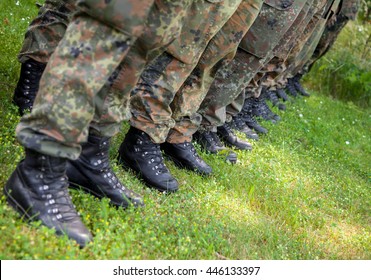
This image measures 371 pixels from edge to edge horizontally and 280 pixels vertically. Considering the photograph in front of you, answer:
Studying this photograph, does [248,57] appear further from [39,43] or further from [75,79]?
[75,79]

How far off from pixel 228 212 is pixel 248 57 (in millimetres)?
1309

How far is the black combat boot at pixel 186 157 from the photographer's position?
125 inches

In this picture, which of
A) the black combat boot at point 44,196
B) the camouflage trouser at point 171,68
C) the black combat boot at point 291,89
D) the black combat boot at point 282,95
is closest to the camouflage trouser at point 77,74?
the black combat boot at point 44,196

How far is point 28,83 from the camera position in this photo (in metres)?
2.94

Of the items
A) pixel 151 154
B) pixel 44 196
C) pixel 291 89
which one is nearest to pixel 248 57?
pixel 151 154

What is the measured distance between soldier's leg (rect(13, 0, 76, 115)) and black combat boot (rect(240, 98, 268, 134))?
2.37m

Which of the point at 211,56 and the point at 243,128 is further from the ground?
the point at 211,56

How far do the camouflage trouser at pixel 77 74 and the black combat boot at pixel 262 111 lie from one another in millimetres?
3583

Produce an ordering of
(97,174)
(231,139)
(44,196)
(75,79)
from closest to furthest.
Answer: (75,79)
(44,196)
(97,174)
(231,139)

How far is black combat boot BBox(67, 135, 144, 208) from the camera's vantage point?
2.27 meters

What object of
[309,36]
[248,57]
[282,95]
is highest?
[309,36]

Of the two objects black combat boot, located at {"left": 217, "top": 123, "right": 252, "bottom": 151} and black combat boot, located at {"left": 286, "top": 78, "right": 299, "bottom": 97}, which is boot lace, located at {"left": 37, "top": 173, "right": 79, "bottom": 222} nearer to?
black combat boot, located at {"left": 217, "top": 123, "right": 252, "bottom": 151}

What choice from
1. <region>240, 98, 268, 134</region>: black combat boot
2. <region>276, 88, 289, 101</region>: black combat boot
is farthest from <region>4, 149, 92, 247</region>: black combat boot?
<region>276, 88, 289, 101</region>: black combat boot

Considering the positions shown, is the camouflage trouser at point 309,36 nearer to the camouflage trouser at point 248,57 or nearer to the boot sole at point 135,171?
the camouflage trouser at point 248,57
